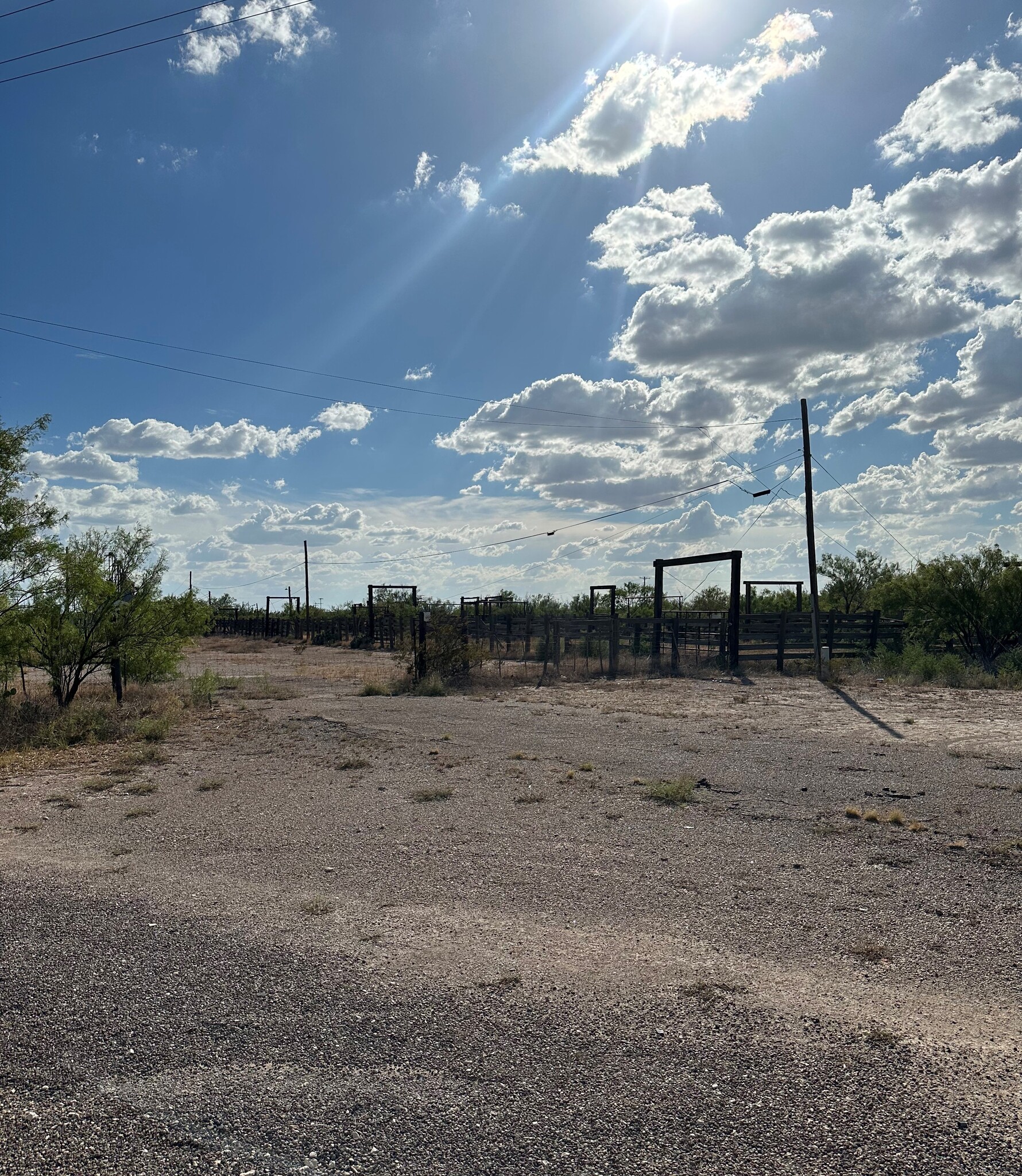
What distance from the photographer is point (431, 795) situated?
947 centimetres

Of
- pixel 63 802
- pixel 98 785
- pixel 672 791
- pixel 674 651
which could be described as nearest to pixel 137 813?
pixel 63 802

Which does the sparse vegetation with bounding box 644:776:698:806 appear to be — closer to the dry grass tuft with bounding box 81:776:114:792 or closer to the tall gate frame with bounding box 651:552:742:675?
the dry grass tuft with bounding box 81:776:114:792

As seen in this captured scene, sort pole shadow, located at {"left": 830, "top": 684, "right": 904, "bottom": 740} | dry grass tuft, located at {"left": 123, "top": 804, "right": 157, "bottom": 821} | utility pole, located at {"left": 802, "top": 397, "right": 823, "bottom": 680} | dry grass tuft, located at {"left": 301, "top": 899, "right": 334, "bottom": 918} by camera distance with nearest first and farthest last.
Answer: dry grass tuft, located at {"left": 301, "top": 899, "right": 334, "bottom": 918} < dry grass tuft, located at {"left": 123, "top": 804, "right": 157, "bottom": 821} < pole shadow, located at {"left": 830, "top": 684, "right": 904, "bottom": 740} < utility pole, located at {"left": 802, "top": 397, "right": 823, "bottom": 680}

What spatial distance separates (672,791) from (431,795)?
269 centimetres

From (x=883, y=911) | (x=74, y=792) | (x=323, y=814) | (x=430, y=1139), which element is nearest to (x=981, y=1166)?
(x=430, y=1139)

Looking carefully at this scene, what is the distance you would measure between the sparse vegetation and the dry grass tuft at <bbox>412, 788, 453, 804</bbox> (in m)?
2.26

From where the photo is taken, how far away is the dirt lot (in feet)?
10.6

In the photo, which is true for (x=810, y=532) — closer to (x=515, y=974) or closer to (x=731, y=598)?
(x=731, y=598)

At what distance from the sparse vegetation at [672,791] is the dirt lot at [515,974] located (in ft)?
0.54

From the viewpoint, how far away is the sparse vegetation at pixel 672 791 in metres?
9.09

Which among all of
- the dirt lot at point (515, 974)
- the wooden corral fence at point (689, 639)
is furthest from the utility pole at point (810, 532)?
the dirt lot at point (515, 974)

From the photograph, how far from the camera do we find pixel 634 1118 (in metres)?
3.31

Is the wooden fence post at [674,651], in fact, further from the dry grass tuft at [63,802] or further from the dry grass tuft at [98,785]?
the dry grass tuft at [63,802]

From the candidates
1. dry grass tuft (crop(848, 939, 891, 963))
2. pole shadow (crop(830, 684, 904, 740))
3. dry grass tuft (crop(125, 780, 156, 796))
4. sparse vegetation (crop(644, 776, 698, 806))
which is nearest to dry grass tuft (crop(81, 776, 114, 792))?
dry grass tuft (crop(125, 780, 156, 796))
